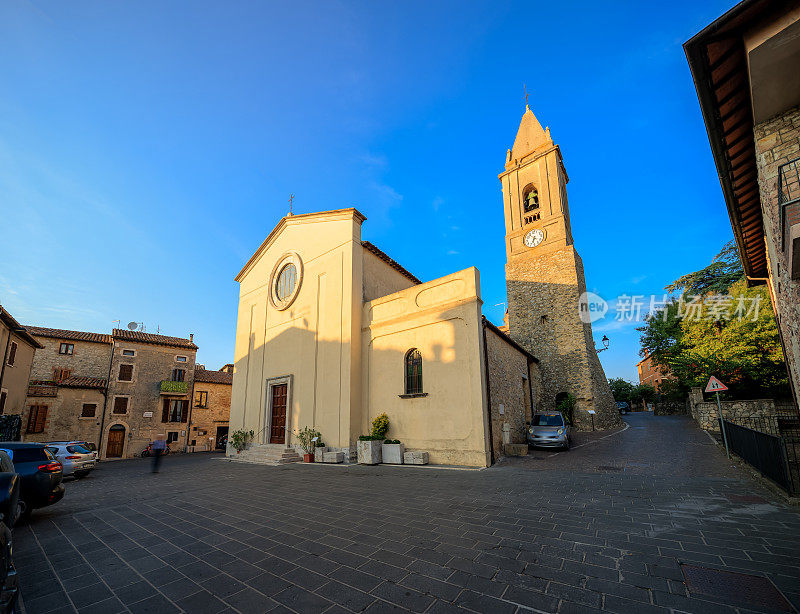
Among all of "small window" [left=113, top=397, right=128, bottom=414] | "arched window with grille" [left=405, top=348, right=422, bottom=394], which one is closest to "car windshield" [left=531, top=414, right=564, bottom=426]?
"arched window with grille" [left=405, top=348, right=422, bottom=394]

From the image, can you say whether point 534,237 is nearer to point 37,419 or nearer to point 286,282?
point 286,282

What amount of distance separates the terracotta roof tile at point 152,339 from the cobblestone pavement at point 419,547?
22.1 meters

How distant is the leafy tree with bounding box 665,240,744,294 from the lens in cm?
2253

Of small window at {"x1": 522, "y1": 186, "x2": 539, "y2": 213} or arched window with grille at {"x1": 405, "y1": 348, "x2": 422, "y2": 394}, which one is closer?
arched window with grille at {"x1": 405, "y1": 348, "x2": 422, "y2": 394}

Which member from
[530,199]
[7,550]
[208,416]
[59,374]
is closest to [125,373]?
[59,374]

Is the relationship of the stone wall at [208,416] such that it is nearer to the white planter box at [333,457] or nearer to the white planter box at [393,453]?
the white planter box at [333,457]

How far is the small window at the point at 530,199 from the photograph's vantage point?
25.6 meters

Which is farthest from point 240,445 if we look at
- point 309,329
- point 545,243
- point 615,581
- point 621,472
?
point 545,243

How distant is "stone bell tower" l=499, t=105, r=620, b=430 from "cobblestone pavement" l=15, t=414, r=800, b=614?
14.0 m

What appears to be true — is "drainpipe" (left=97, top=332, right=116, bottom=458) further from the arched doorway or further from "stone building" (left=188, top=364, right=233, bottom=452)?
"stone building" (left=188, top=364, right=233, bottom=452)

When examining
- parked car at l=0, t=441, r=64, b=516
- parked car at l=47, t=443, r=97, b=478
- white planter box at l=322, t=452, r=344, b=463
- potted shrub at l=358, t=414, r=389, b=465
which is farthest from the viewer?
white planter box at l=322, t=452, r=344, b=463

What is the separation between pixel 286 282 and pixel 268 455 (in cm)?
836

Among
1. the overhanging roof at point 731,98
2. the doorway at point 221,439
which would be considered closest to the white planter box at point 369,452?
the overhanging roof at point 731,98

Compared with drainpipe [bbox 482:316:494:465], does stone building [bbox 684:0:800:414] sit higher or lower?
higher
